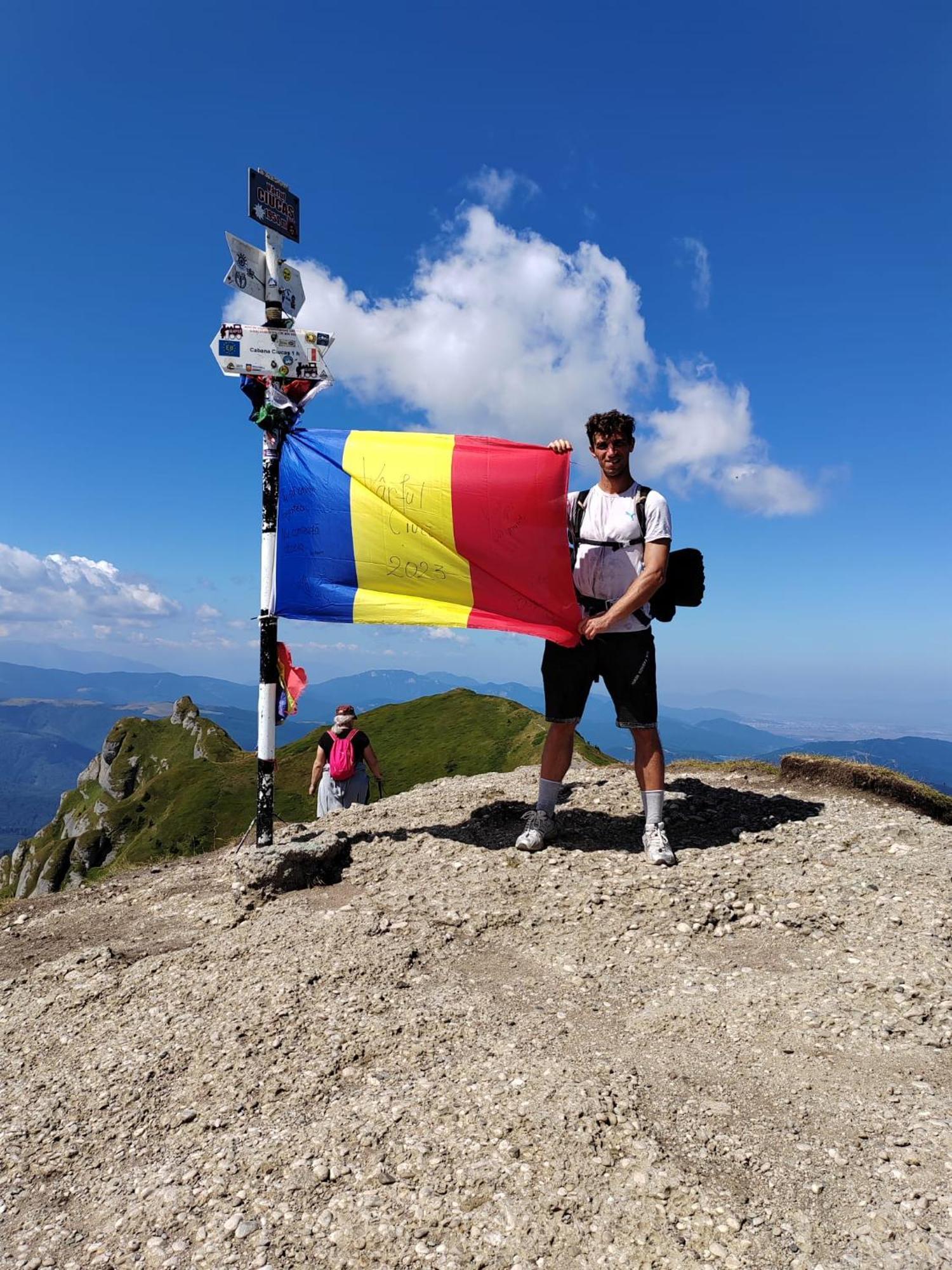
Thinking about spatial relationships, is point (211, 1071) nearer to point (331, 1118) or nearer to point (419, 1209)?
point (331, 1118)

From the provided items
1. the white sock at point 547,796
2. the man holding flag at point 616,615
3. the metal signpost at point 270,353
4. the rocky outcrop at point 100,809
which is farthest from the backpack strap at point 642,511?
the rocky outcrop at point 100,809

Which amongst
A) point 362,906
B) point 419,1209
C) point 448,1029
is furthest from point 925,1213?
point 362,906

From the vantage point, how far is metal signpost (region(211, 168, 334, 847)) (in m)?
8.57

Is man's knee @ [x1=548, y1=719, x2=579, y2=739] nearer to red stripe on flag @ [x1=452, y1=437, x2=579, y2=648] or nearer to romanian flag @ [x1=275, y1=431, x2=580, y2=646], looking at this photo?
red stripe on flag @ [x1=452, y1=437, x2=579, y2=648]

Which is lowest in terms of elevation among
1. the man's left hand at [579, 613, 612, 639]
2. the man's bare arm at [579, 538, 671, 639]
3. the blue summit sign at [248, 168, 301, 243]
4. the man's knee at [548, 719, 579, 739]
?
the man's knee at [548, 719, 579, 739]

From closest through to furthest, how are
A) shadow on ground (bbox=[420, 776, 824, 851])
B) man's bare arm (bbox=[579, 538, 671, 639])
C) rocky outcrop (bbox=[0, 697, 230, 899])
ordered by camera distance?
man's bare arm (bbox=[579, 538, 671, 639]) < shadow on ground (bbox=[420, 776, 824, 851]) < rocky outcrop (bbox=[0, 697, 230, 899])

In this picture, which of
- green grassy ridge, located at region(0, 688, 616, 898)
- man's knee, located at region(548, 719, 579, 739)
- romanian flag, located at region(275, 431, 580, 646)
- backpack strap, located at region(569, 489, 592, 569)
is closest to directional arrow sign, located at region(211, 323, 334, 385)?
romanian flag, located at region(275, 431, 580, 646)

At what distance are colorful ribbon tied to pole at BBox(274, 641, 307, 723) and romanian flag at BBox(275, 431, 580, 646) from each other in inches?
23.4

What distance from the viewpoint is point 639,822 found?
31.3 ft

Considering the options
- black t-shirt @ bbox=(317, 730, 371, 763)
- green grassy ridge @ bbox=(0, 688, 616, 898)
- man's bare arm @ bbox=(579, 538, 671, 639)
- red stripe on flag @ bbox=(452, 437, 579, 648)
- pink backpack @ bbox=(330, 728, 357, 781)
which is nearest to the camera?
man's bare arm @ bbox=(579, 538, 671, 639)

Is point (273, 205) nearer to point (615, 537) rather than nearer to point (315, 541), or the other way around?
point (315, 541)

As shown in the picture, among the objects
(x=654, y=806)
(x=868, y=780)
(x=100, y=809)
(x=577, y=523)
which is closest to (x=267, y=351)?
(x=577, y=523)

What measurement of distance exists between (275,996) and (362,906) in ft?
5.41

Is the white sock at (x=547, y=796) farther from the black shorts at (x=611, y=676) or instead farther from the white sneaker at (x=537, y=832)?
the black shorts at (x=611, y=676)
